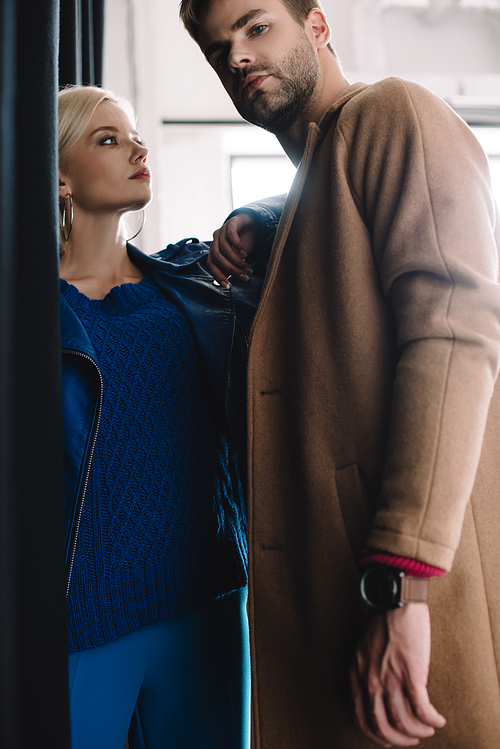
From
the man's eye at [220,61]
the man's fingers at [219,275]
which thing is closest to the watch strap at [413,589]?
the man's fingers at [219,275]

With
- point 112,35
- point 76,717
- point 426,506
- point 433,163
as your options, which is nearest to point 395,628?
point 426,506

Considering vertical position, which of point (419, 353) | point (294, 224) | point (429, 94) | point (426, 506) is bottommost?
point (426, 506)

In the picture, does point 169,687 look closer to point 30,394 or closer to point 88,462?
point 88,462

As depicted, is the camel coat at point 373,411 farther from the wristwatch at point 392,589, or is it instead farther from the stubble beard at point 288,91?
the stubble beard at point 288,91

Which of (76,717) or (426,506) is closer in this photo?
(426,506)

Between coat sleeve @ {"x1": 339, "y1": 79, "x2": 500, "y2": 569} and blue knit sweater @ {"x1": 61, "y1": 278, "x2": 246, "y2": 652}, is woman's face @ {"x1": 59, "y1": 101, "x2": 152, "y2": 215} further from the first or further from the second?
coat sleeve @ {"x1": 339, "y1": 79, "x2": 500, "y2": 569}

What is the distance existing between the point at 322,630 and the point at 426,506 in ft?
0.72

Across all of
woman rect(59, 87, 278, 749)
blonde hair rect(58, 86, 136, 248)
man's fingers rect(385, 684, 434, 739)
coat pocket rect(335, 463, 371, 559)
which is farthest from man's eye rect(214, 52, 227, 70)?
man's fingers rect(385, 684, 434, 739)

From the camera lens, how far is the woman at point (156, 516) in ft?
2.75

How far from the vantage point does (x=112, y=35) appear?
7.64ft

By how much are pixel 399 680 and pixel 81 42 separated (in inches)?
72.1

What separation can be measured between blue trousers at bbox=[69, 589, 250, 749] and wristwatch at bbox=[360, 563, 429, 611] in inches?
19.3

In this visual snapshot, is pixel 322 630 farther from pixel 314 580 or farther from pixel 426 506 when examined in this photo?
pixel 426 506

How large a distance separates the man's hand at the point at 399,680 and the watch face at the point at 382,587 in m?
0.02
